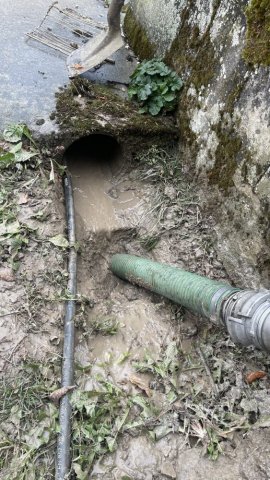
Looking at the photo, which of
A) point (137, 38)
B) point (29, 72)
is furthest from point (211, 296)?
point (137, 38)

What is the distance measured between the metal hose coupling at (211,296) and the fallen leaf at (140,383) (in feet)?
2.39

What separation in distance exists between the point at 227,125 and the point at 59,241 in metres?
1.95

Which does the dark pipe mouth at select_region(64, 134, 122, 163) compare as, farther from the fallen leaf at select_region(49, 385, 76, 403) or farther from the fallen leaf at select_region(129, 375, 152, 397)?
the fallen leaf at select_region(49, 385, 76, 403)

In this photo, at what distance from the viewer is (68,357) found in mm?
3775

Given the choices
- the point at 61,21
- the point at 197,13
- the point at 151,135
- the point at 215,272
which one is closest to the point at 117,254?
the point at 215,272

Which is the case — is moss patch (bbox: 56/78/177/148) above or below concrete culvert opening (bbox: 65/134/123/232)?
above

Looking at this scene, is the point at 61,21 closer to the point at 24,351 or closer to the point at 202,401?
the point at 24,351

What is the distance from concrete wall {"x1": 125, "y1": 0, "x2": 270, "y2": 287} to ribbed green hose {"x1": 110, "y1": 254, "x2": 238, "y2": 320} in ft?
2.00

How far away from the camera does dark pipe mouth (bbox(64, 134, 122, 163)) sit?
5.66m

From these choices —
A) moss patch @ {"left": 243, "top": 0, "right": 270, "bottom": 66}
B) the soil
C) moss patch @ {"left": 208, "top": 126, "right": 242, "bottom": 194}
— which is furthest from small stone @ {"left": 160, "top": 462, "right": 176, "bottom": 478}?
moss patch @ {"left": 243, "top": 0, "right": 270, "bottom": 66}

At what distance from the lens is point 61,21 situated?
6.84 meters

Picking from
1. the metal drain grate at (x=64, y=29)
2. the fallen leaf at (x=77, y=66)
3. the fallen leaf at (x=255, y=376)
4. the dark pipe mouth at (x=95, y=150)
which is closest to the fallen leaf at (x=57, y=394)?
the fallen leaf at (x=255, y=376)

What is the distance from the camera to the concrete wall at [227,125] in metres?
3.97

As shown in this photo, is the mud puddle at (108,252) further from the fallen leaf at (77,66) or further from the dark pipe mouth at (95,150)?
the fallen leaf at (77,66)
